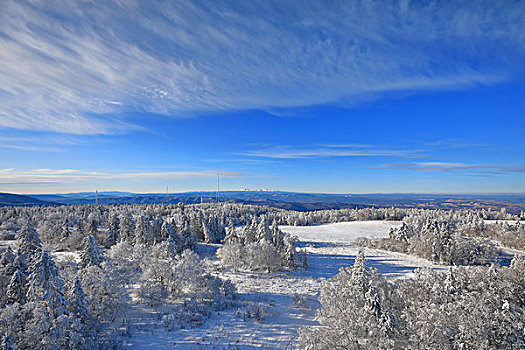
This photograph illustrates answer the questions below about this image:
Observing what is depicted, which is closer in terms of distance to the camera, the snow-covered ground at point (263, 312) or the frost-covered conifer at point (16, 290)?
the snow-covered ground at point (263, 312)

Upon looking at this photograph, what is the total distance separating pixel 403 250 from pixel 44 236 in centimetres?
9462

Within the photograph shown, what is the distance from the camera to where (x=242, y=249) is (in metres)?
49.5

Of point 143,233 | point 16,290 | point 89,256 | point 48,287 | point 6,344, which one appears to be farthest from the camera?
point 143,233

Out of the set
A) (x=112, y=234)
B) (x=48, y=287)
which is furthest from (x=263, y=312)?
(x=112, y=234)

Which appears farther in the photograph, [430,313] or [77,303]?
[77,303]

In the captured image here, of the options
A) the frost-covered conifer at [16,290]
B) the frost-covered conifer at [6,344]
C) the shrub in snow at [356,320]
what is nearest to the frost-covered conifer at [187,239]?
the frost-covered conifer at [16,290]

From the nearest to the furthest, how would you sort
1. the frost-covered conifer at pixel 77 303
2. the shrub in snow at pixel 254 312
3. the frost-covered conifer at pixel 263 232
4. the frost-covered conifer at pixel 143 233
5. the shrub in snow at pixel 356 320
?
the shrub in snow at pixel 356 320 → the frost-covered conifer at pixel 77 303 → the shrub in snow at pixel 254 312 → the frost-covered conifer at pixel 263 232 → the frost-covered conifer at pixel 143 233

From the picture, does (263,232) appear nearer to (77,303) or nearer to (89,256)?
(89,256)

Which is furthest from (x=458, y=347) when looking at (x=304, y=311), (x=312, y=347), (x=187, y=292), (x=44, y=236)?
(x=44, y=236)

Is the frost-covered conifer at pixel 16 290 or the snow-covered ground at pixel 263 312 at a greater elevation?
the frost-covered conifer at pixel 16 290

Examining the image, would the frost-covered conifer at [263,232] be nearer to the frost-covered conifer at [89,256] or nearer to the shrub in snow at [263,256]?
the shrub in snow at [263,256]

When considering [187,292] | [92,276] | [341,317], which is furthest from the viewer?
[187,292]

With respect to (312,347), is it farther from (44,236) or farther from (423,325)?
(44,236)

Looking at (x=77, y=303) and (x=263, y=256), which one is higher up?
(x=77, y=303)
